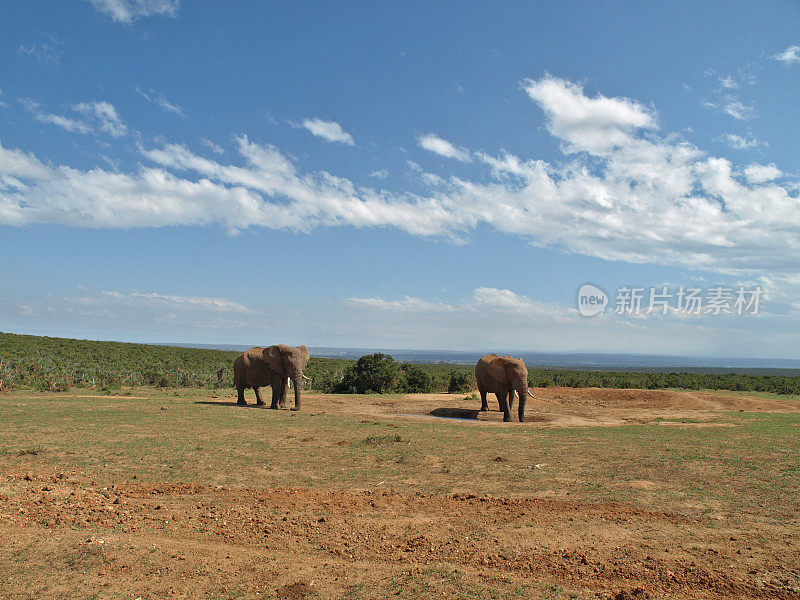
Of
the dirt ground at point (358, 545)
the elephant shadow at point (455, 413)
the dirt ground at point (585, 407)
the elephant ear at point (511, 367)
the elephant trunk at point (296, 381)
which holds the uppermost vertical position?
the elephant ear at point (511, 367)

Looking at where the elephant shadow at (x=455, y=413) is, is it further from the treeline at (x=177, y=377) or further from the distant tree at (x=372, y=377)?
the treeline at (x=177, y=377)

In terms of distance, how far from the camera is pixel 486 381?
24.7 metres

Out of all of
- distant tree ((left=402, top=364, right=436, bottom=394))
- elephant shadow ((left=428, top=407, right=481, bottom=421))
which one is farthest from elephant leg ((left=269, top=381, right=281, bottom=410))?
distant tree ((left=402, top=364, right=436, bottom=394))

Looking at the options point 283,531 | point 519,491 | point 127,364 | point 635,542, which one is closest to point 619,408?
point 519,491

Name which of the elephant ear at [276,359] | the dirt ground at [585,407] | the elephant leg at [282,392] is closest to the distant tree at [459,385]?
the dirt ground at [585,407]

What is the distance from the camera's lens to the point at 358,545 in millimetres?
6746

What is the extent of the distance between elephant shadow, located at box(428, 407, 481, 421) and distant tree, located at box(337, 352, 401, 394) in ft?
36.2

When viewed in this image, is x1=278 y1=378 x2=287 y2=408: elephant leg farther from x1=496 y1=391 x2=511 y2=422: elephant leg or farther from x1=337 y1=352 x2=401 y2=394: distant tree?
x1=337 y1=352 x2=401 y2=394: distant tree

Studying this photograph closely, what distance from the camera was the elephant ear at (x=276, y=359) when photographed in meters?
23.2

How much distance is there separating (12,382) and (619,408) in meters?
35.0

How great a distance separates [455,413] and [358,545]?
19.2 m

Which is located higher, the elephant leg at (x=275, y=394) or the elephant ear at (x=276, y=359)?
the elephant ear at (x=276, y=359)

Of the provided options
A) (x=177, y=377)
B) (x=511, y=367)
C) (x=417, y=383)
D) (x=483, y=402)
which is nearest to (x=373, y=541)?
(x=511, y=367)

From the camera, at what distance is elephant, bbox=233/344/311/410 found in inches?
910
